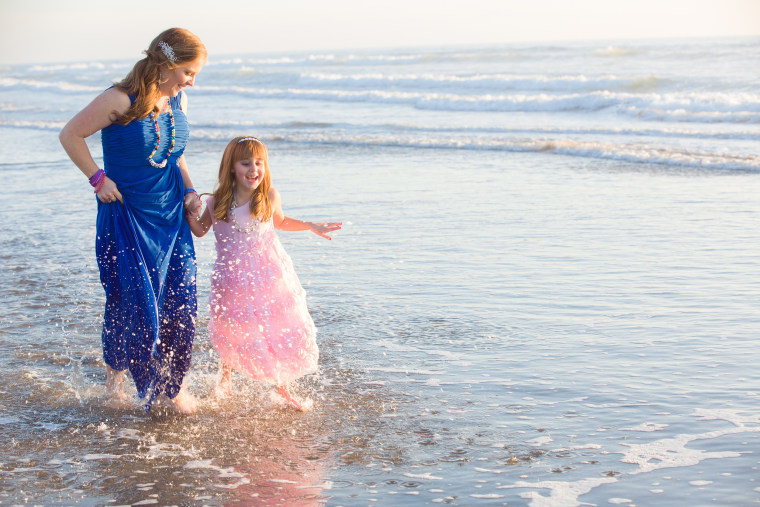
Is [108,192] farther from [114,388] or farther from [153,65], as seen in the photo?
[114,388]

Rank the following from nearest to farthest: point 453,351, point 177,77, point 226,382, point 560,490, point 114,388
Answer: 1. point 560,490
2. point 177,77
3. point 114,388
4. point 226,382
5. point 453,351

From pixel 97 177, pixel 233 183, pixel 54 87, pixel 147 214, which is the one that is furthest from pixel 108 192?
pixel 54 87

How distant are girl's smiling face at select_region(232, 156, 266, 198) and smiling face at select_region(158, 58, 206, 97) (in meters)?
0.47

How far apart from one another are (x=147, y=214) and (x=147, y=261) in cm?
23

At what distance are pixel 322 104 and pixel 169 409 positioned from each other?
81.9ft

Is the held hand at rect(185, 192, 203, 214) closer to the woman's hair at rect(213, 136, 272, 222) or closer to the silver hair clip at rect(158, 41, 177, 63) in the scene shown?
the woman's hair at rect(213, 136, 272, 222)

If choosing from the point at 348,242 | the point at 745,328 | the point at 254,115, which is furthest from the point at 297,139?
the point at 745,328

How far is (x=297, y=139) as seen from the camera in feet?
55.3

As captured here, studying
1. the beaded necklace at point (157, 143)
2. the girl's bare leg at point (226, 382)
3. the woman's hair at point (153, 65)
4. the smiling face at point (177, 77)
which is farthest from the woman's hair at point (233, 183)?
the girl's bare leg at point (226, 382)

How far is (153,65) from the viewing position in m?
3.75

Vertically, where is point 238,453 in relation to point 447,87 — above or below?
below

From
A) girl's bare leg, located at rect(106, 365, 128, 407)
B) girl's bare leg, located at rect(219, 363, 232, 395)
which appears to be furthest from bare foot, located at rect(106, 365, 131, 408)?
girl's bare leg, located at rect(219, 363, 232, 395)

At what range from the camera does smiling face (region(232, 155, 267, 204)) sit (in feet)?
13.2

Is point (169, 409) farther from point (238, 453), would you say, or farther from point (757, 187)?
point (757, 187)
